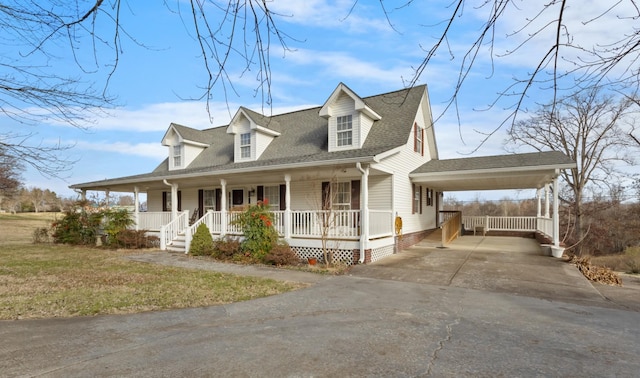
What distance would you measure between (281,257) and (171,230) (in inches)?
295

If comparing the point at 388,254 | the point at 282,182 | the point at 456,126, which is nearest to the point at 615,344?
the point at 456,126

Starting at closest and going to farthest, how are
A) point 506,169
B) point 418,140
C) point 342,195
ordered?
point 506,169 → point 342,195 → point 418,140

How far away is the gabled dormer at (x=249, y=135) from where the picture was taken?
16281 millimetres

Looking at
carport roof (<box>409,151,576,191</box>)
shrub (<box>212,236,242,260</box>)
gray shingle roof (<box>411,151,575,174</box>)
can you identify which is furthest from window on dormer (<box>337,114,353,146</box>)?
shrub (<box>212,236,242,260</box>)

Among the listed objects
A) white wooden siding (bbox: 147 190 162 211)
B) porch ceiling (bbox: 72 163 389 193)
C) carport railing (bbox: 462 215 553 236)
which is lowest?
carport railing (bbox: 462 215 553 236)

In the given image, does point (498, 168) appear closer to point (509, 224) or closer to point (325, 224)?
point (325, 224)

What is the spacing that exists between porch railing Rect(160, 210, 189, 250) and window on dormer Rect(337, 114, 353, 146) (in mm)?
8107

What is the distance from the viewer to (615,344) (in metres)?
4.36

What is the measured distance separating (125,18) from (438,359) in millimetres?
4779

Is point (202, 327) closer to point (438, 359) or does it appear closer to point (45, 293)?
point (438, 359)

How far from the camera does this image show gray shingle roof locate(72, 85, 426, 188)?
13.3 m

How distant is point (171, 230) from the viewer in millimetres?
15570

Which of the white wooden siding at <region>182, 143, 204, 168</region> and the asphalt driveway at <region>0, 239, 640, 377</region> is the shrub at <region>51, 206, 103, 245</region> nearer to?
the white wooden siding at <region>182, 143, 204, 168</region>

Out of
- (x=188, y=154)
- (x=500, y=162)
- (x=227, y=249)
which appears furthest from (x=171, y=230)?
(x=500, y=162)
